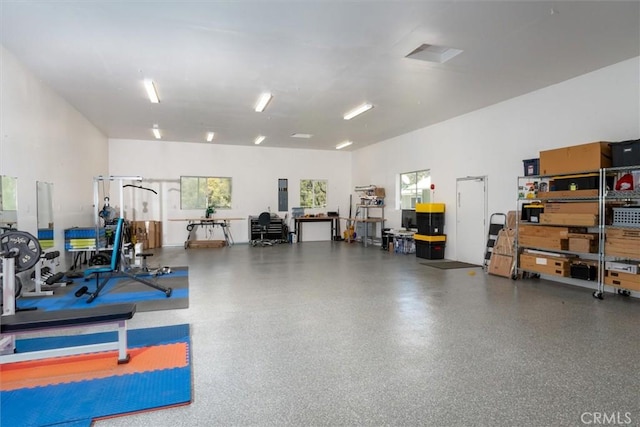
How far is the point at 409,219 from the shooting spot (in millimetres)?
10023

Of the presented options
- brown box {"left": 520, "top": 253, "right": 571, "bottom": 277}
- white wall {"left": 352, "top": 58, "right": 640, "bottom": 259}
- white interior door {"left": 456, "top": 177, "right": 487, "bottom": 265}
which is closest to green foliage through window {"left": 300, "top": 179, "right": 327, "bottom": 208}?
white wall {"left": 352, "top": 58, "right": 640, "bottom": 259}

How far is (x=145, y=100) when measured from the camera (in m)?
6.82

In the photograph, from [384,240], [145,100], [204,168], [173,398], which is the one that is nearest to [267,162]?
[204,168]

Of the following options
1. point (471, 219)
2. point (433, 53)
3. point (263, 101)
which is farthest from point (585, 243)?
point (263, 101)

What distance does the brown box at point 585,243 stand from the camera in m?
Answer: 5.07

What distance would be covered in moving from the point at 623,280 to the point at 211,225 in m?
10.4

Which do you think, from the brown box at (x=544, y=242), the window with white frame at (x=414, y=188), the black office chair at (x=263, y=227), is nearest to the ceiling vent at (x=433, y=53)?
the brown box at (x=544, y=242)

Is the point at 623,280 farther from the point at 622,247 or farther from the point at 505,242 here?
the point at 505,242

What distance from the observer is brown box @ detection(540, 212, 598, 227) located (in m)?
4.98

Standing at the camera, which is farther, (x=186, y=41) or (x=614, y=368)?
(x=186, y=41)

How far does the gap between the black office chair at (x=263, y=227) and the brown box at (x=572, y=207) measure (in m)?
7.76

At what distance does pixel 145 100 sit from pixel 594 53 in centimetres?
738

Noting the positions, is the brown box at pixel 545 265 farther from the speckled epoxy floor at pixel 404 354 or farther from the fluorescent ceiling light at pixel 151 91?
the fluorescent ceiling light at pixel 151 91

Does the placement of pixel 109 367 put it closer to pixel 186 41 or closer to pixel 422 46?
pixel 186 41
